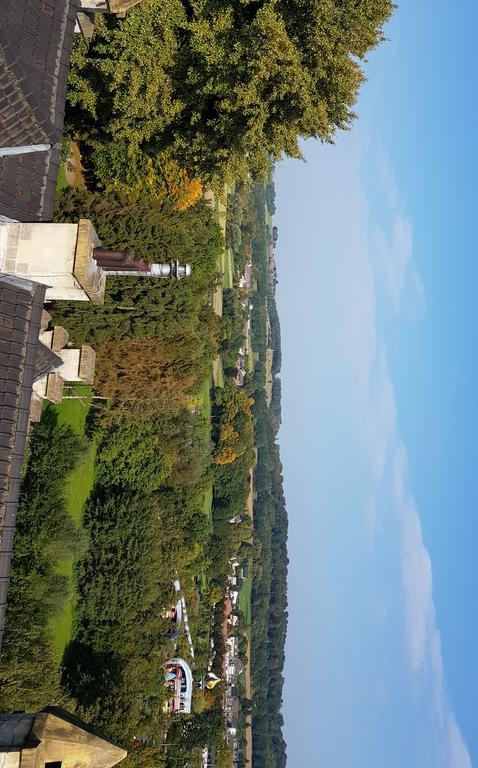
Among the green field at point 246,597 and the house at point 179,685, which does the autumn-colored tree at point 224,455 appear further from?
the green field at point 246,597

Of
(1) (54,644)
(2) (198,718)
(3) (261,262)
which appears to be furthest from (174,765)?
(3) (261,262)

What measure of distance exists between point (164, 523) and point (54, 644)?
20.1 metres

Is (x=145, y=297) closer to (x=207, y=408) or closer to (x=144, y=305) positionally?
(x=144, y=305)

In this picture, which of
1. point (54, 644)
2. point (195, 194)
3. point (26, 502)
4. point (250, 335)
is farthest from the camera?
point (250, 335)

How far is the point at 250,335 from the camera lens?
161000 millimetres

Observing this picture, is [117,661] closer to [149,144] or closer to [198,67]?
[149,144]

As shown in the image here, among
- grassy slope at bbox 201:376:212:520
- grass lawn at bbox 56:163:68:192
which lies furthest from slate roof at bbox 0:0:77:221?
grassy slope at bbox 201:376:212:520

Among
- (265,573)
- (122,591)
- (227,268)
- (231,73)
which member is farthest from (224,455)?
(265,573)

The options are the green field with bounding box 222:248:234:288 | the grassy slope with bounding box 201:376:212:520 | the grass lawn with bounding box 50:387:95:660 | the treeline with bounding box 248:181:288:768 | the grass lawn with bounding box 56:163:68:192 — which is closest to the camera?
the grass lawn with bounding box 56:163:68:192

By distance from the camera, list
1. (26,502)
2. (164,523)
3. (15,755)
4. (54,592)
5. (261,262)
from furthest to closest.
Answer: (261,262), (164,523), (54,592), (26,502), (15,755)

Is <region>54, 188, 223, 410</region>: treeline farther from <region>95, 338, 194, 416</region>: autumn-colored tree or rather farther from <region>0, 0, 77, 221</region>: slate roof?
<region>0, 0, 77, 221</region>: slate roof

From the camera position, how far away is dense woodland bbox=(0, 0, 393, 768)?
94.4ft

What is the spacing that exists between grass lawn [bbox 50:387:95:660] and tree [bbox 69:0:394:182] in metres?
17.4

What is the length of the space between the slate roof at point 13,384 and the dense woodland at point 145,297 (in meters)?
20.0
